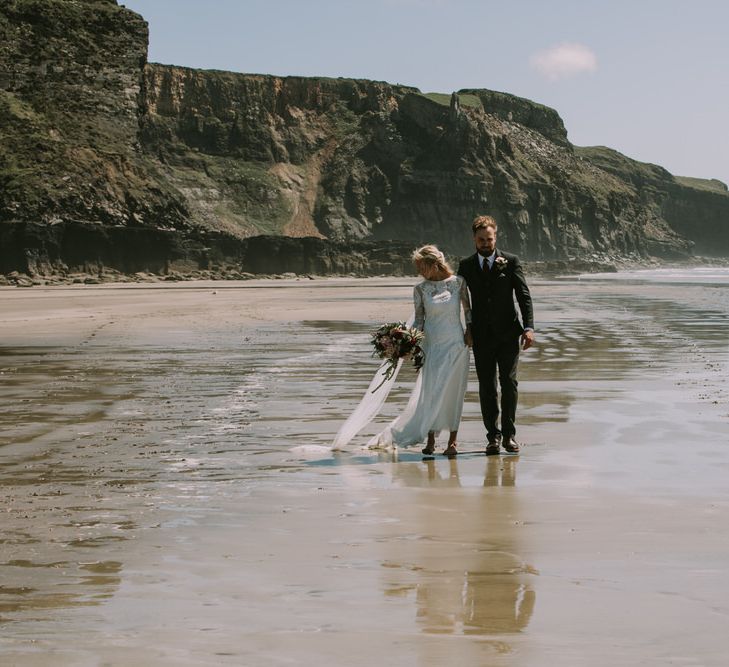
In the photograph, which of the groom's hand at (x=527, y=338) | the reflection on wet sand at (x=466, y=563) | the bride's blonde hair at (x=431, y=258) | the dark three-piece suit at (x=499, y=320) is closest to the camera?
the reflection on wet sand at (x=466, y=563)

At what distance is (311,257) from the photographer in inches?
4616

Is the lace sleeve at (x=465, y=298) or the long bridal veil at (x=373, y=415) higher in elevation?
the lace sleeve at (x=465, y=298)

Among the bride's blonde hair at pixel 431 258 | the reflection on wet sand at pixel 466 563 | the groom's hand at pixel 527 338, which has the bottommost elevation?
the reflection on wet sand at pixel 466 563

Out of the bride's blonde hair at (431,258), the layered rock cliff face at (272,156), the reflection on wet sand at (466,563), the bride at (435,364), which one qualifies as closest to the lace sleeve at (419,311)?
the bride at (435,364)

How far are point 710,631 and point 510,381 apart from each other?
5180 millimetres

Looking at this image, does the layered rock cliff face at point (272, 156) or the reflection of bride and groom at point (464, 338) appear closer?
the reflection of bride and groom at point (464, 338)

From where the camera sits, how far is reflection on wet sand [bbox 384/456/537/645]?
15.5 feet

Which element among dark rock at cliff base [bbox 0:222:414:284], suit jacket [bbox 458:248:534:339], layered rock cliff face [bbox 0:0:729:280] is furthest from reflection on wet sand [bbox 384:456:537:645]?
layered rock cliff face [bbox 0:0:729:280]

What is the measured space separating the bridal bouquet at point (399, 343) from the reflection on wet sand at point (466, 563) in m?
1.65

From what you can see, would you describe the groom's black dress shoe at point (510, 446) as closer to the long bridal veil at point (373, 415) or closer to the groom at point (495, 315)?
the groom at point (495, 315)

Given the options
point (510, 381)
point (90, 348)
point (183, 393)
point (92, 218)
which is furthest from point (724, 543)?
point (92, 218)

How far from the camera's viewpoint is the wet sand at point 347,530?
4430 millimetres

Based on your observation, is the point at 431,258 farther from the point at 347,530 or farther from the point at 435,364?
the point at 347,530

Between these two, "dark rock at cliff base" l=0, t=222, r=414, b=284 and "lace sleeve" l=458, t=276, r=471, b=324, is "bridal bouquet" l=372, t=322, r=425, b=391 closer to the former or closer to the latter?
"lace sleeve" l=458, t=276, r=471, b=324
